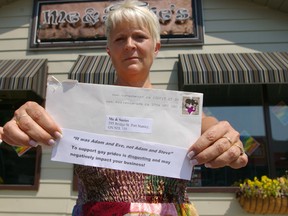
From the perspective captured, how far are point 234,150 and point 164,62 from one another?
342 cm

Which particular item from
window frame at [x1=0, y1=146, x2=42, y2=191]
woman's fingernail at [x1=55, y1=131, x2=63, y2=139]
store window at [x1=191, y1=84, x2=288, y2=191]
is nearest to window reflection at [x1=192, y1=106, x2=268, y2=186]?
store window at [x1=191, y1=84, x2=288, y2=191]

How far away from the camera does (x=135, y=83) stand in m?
1.16

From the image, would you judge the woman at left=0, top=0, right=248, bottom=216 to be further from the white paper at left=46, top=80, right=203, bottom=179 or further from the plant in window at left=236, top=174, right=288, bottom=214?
the plant in window at left=236, top=174, right=288, bottom=214

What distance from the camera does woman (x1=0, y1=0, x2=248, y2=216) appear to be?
3.05 feet

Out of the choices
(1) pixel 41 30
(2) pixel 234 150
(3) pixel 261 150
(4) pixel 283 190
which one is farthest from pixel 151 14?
(1) pixel 41 30

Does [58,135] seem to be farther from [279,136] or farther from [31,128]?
[279,136]

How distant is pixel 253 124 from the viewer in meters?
4.12

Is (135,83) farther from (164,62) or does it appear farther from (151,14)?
(164,62)

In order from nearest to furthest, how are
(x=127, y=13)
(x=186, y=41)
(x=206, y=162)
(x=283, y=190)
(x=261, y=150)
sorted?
(x=206, y=162) < (x=127, y=13) < (x=283, y=190) < (x=261, y=150) < (x=186, y=41)

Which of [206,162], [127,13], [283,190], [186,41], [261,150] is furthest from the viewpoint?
[186,41]

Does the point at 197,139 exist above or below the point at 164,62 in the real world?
below

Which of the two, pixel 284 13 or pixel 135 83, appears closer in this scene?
pixel 135 83

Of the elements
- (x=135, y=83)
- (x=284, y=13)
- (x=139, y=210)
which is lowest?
(x=139, y=210)

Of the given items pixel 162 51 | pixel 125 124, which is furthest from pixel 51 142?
pixel 162 51
